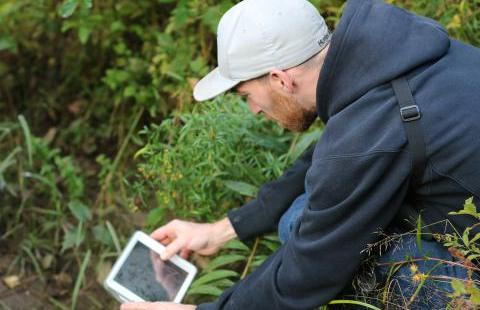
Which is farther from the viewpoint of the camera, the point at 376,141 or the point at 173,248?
the point at 173,248

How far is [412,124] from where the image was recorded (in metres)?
1.70

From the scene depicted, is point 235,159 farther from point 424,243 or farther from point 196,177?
point 424,243

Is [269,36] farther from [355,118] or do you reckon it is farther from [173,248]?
[173,248]

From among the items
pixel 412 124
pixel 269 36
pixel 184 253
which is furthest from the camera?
pixel 184 253

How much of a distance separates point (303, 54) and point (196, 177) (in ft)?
2.98

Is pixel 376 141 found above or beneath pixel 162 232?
above

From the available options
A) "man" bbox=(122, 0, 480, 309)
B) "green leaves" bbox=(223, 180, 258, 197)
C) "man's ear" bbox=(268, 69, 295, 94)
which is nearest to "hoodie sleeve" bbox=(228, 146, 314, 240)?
"green leaves" bbox=(223, 180, 258, 197)

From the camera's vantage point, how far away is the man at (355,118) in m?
1.72

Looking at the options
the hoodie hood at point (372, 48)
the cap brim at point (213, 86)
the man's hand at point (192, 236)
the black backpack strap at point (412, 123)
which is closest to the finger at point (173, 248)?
the man's hand at point (192, 236)

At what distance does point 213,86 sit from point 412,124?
71 centimetres

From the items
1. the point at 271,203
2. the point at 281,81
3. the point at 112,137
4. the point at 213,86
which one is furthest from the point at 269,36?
the point at 112,137

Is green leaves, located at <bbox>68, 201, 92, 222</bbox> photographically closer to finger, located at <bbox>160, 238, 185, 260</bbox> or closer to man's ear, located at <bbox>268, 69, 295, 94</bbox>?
finger, located at <bbox>160, 238, 185, 260</bbox>

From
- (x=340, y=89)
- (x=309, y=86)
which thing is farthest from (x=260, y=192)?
(x=340, y=89)

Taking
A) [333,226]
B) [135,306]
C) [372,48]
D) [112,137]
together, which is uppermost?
[372,48]
